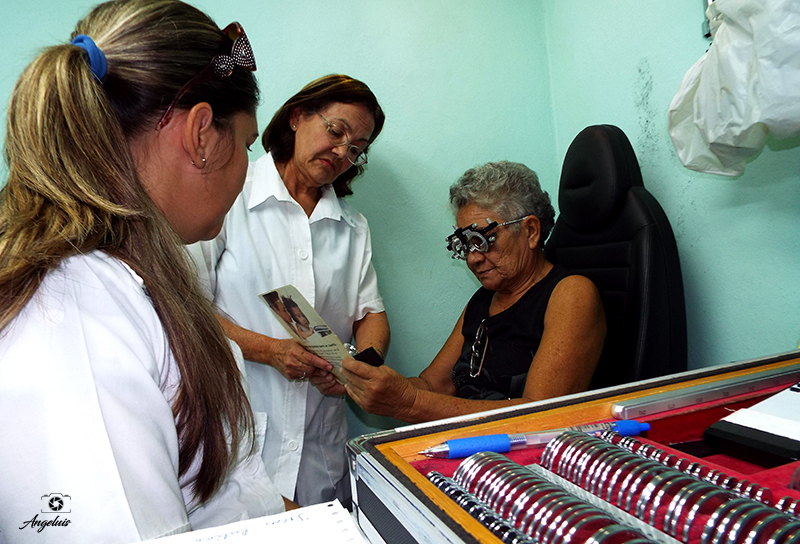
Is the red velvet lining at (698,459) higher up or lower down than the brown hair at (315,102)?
lower down

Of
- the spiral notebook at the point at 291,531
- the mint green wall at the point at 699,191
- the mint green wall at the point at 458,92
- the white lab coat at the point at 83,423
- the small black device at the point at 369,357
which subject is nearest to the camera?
the spiral notebook at the point at 291,531

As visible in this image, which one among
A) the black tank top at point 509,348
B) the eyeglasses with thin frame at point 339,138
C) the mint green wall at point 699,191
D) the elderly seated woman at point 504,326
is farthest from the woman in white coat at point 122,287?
the mint green wall at point 699,191

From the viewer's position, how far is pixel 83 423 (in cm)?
58

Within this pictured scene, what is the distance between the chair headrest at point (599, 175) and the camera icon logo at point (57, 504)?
4.82 ft

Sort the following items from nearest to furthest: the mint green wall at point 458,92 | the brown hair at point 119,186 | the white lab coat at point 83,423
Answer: the white lab coat at point 83,423 → the brown hair at point 119,186 → the mint green wall at point 458,92

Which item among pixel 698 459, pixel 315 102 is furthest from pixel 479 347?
pixel 698 459

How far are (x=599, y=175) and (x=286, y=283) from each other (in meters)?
1.08

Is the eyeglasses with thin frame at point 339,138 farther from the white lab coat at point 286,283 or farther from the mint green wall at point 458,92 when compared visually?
the mint green wall at point 458,92

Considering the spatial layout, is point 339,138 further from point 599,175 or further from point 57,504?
point 57,504

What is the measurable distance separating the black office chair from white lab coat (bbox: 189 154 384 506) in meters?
0.82

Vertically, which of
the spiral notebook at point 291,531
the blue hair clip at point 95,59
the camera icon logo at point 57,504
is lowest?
the spiral notebook at point 291,531

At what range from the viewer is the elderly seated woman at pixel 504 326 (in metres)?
1.43

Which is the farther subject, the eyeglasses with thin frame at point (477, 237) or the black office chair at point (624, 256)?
the eyeglasses with thin frame at point (477, 237)

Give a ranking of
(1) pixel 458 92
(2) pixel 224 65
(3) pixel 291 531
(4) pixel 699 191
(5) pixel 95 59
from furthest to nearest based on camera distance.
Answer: (1) pixel 458 92 → (4) pixel 699 191 → (2) pixel 224 65 → (5) pixel 95 59 → (3) pixel 291 531
